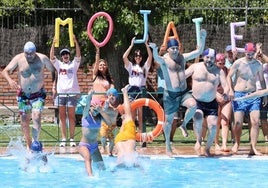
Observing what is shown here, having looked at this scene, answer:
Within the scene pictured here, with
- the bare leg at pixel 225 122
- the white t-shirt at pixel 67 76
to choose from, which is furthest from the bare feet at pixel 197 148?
the white t-shirt at pixel 67 76

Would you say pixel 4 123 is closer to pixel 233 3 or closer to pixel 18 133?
pixel 18 133

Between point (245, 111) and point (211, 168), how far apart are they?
1.47 meters

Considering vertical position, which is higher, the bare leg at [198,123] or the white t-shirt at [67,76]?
the white t-shirt at [67,76]

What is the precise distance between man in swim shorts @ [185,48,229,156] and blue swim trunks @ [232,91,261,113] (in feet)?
0.88

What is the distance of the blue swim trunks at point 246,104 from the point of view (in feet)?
42.3

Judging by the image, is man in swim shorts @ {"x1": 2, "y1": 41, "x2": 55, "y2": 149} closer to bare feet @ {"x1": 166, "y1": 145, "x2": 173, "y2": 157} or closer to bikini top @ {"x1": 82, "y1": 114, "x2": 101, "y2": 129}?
bikini top @ {"x1": 82, "y1": 114, "x2": 101, "y2": 129}

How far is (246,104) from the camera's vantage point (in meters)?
12.9

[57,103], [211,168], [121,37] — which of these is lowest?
[211,168]

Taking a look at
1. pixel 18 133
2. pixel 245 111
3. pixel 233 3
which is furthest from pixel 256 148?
pixel 233 3

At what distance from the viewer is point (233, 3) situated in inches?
752

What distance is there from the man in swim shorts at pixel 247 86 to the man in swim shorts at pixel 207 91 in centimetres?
24

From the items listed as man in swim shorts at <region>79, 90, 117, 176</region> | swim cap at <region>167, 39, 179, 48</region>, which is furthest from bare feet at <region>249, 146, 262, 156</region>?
man in swim shorts at <region>79, 90, 117, 176</region>

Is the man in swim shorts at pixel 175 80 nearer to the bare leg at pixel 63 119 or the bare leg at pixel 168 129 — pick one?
the bare leg at pixel 168 129

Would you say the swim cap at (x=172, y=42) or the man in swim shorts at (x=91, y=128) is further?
the swim cap at (x=172, y=42)
